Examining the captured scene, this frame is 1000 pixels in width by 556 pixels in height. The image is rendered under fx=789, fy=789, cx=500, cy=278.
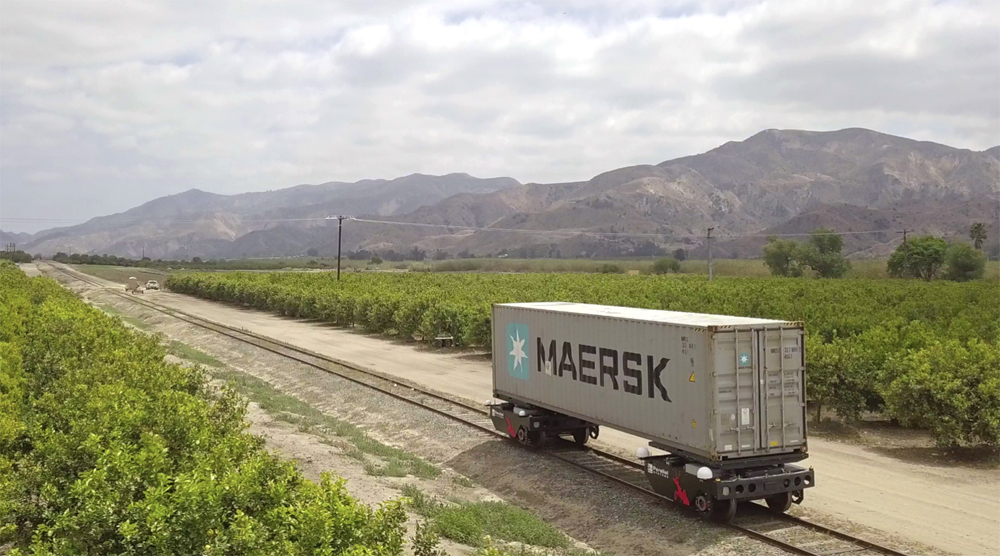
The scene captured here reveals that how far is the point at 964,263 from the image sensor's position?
8619 centimetres

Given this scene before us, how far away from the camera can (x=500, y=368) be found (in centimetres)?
2136

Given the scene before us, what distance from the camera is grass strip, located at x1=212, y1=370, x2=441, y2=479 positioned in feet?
60.6

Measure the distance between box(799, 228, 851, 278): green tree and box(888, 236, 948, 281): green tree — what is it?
24.7 feet

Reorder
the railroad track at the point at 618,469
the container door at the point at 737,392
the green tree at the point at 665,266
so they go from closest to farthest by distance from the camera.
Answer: the railroad track at the point at 618,469 → the container door at the point at 737,392 → the green tree at the point at 665,266

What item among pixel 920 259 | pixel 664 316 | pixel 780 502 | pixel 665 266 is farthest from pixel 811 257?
pixel 780 502

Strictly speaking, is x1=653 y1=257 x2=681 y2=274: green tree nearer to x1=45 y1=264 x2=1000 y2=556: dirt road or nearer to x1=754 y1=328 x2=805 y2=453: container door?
x1=45 y1=264 x2=1000 y2=556: dirt road

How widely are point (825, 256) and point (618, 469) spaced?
303 feet

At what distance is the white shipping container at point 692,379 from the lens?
555 inches

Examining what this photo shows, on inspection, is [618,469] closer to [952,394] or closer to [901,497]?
[901,497]

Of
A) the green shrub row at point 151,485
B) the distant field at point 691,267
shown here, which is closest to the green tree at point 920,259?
the distant field at point 691,267

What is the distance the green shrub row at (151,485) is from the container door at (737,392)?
7529mm

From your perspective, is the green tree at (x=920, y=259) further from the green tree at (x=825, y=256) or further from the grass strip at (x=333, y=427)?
the grass strip at (x=333, y=427)

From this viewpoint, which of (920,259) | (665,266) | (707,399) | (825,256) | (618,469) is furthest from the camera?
(665,266)

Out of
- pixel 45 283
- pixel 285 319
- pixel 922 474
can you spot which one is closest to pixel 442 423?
pixel 922 474
